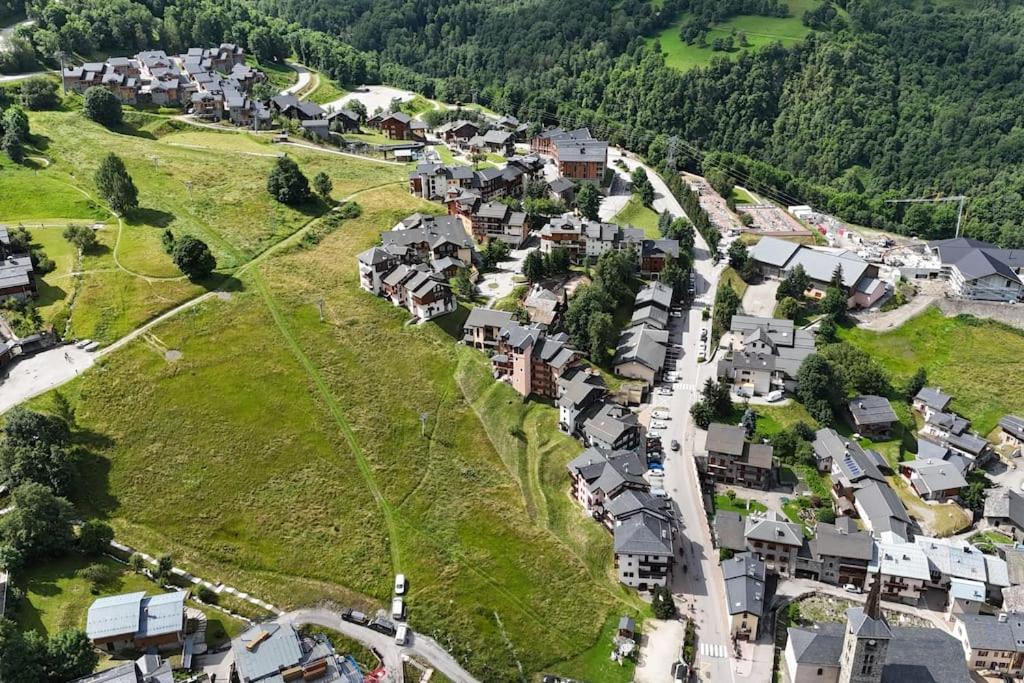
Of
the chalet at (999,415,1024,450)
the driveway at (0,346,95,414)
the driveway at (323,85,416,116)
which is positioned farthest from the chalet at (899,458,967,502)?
the driveway at (323,85,416,116)

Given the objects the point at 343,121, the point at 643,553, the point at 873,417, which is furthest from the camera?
the point at 343,121

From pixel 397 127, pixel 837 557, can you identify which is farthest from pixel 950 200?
pixel 837 557

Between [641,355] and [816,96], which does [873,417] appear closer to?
[641,355]

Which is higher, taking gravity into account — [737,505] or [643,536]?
[643,536]

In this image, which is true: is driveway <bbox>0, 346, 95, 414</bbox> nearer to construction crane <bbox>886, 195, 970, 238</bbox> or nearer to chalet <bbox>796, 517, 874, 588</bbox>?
chalet <bbox>796, 517, 874, 588</bbox>

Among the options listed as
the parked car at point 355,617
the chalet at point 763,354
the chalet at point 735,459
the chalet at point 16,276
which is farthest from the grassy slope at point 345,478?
the chalet at point 763,354

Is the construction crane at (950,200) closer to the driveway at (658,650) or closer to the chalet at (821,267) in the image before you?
the chalet at (821,267)
